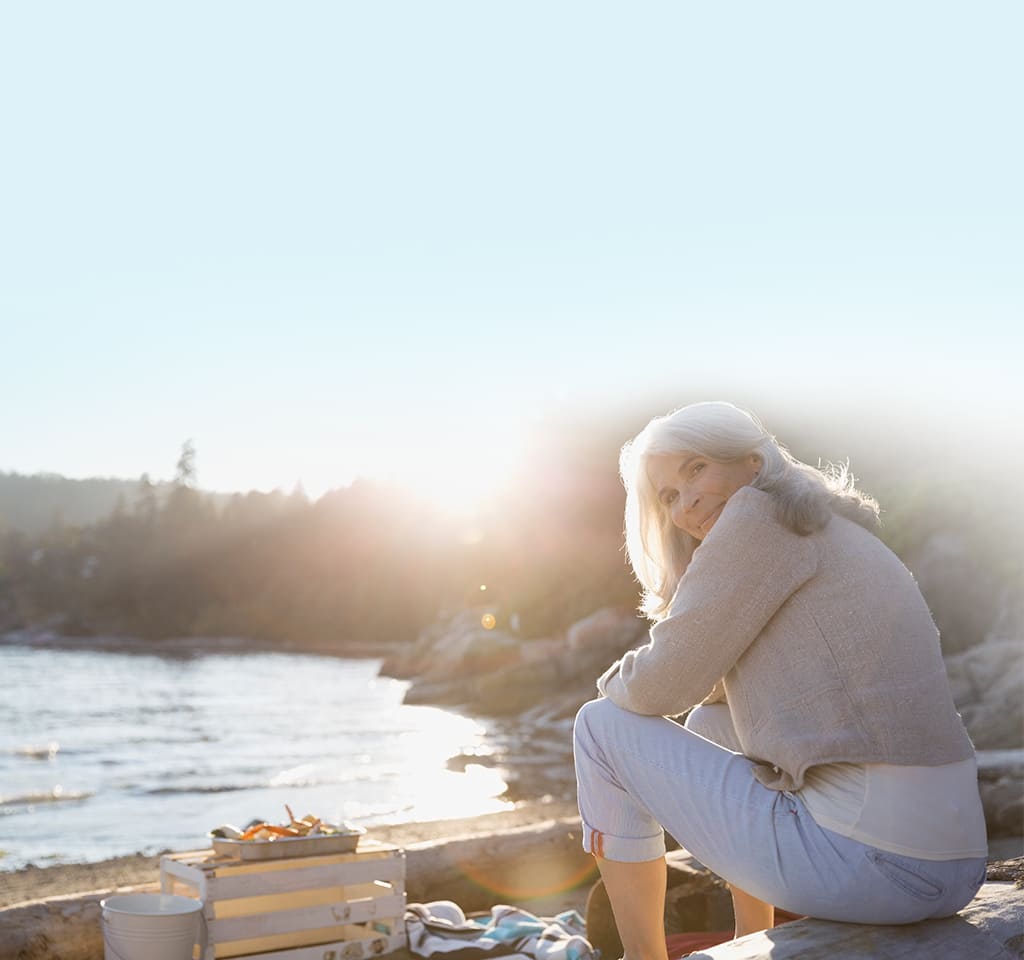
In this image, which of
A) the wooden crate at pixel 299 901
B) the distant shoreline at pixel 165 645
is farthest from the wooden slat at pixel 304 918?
the distant shoreline at pixel 165 645

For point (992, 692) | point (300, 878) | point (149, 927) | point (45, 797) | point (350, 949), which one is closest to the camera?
point (149, 927)

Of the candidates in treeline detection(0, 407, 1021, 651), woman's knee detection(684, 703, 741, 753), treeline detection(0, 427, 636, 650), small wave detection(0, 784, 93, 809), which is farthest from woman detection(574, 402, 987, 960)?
treeline detection(0, 427, 636, 650)

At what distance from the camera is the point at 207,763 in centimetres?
1919

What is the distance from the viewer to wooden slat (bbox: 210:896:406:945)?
158 inches

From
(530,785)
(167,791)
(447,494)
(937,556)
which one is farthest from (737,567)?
(447,494)

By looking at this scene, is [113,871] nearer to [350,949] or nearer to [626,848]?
[350,949]

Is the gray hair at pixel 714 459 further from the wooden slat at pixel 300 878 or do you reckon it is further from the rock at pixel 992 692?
the rock at pixel 992 692

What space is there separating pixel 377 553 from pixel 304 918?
75.8 metres

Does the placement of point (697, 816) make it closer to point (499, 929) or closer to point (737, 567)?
point (737, 567)

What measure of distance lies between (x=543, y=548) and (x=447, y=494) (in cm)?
3259

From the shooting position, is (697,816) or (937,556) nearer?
(697,816)

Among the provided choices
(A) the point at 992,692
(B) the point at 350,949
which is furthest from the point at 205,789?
(B) the point at 350,949

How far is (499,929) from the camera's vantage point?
4.48 m

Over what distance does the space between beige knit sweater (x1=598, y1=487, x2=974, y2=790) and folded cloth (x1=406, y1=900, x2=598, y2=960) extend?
206 centimetres
